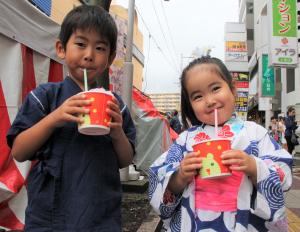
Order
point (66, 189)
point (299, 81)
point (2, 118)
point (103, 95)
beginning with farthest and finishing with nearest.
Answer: point (299, 81), point (2, 118), point (66, 189), point (103, 95)

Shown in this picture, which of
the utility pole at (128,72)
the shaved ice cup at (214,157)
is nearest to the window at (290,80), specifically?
the utility pole at (128,72)

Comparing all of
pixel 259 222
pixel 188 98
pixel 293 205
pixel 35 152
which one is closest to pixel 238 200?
pixel 259 222

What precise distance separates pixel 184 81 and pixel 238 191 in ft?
1.89

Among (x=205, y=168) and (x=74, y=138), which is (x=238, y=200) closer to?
(x=205, y=168)

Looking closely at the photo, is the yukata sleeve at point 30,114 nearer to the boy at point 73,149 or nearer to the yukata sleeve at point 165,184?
the boy at point 73,149

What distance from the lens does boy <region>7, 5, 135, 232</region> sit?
5.39 feet

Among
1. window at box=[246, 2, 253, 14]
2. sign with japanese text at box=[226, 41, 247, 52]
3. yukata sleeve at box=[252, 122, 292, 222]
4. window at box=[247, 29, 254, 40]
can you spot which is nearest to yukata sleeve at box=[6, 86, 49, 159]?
yukata sleeve at box=[252, 122, 292, 222]

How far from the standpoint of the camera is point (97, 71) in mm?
1817

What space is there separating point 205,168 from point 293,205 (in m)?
5.45

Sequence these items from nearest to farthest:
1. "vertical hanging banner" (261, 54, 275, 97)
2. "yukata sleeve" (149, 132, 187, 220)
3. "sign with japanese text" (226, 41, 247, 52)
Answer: "yukata sleeve" (149, 132, 187, 220), "vertical hanging banner" (261, 54, 275, 97), "sign with japanese text" (226, 41, 247, 52)

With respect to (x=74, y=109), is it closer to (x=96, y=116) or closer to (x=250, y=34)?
(x=96, y=116)

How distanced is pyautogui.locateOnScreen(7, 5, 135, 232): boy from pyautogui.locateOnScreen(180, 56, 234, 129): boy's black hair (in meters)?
0.39

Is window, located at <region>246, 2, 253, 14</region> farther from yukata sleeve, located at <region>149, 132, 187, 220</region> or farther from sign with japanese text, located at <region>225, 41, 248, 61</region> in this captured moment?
yukata sleeve, located at <region>149, 132, 187, 220</region>

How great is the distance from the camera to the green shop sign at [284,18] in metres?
16.3
